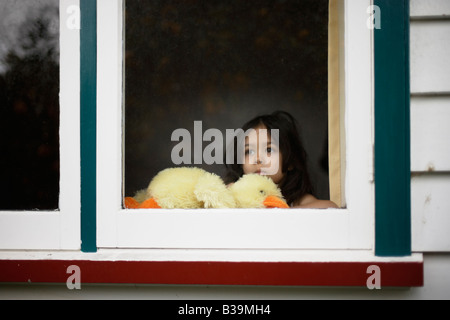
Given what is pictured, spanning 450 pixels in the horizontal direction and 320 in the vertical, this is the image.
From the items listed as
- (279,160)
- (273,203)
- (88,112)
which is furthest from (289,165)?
(88,112)

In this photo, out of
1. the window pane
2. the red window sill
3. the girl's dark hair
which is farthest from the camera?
the window pane

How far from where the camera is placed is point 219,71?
9.08ft

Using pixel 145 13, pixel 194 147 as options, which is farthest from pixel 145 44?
pixel 194 147

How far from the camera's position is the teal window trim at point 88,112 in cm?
109

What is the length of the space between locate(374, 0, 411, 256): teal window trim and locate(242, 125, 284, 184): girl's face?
73 cm

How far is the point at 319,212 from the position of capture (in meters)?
1.07

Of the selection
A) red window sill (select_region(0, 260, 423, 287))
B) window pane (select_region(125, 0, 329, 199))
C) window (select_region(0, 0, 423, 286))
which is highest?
window pane (select_region(125, 0, 329, 199))

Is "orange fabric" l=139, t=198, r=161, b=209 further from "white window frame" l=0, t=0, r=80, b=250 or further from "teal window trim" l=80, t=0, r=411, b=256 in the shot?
"teal window trim" l=80, t=0, r=411, b=256

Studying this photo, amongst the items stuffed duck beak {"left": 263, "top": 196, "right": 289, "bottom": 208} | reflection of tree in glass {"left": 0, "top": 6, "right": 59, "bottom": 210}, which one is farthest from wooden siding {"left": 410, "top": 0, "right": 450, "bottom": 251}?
reflection of tree in glass {"left": 0, "top": 6, "right": 59, "bottom": 210}

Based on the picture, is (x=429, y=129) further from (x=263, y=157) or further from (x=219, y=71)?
(x=219, y=71)

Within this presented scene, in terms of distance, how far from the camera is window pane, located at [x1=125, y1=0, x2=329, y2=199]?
8.61 feet

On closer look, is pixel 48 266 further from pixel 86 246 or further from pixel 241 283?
pixel 241 283

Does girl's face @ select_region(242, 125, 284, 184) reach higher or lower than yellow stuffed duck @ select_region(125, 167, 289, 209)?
higher
